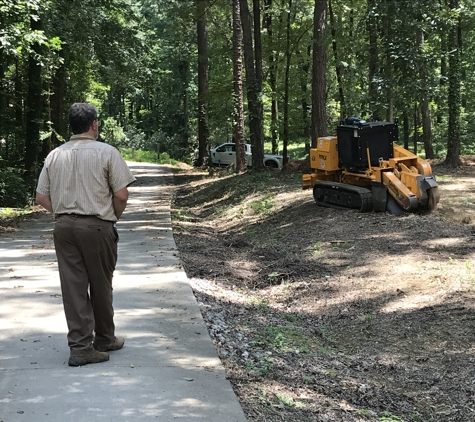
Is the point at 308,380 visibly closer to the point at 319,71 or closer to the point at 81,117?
the point at 81,117

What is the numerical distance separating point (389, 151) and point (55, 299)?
338 inches

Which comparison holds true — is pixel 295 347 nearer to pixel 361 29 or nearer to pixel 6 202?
pixel 6 202

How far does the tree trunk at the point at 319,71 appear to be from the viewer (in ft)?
63.1

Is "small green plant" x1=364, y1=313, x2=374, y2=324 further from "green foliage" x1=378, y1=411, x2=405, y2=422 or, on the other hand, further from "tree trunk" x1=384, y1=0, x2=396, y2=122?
"tree trunk" x1=384, y1=0, x2=396, y2=122

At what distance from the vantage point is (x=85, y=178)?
4875 mm

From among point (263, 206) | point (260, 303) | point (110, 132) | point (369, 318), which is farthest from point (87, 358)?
point (110, 132)

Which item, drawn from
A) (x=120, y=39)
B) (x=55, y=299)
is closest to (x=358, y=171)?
(x=55, y=299)

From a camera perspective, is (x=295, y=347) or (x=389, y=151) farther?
(x=389, y=151)

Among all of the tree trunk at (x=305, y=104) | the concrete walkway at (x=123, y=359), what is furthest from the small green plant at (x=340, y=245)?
the tree trunk at (x=305, y=104)

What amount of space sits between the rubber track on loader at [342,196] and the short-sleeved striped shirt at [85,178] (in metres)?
9.18

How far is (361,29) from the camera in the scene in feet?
69.1

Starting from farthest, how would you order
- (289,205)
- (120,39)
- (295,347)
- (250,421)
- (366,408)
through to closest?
(120,39) < (289,205) < (295,347) < (366,408) < (250,421)

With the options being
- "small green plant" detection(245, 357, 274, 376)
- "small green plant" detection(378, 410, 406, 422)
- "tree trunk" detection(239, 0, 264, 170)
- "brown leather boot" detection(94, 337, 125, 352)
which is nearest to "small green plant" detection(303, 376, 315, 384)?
"small green plant" detection(245, 357, 274, 376)

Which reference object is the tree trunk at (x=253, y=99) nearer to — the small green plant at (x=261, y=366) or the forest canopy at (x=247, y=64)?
the forest canopy at (x=247, y=64)
